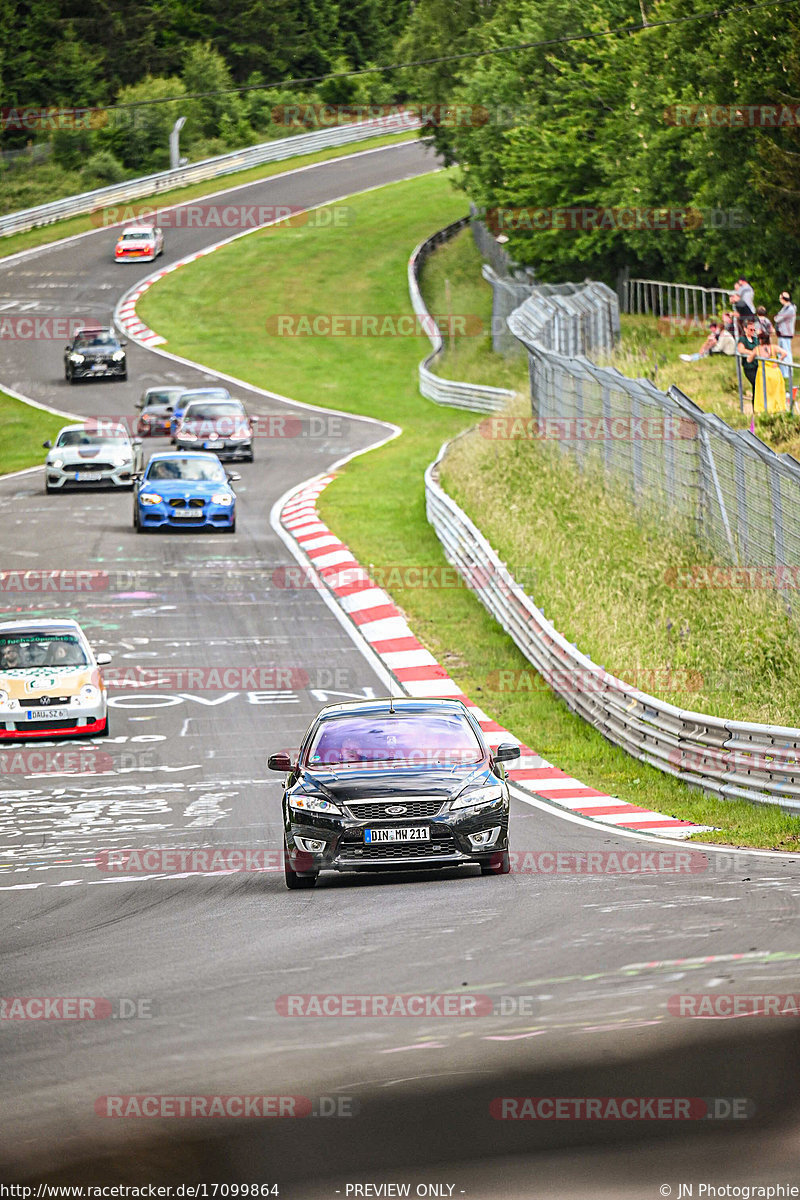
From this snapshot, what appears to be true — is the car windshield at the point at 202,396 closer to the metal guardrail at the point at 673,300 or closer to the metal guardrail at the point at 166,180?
the metal guardrail at the point at 673,300

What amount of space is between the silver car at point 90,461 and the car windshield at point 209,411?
3714 millimetres

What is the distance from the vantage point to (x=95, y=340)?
176 feet

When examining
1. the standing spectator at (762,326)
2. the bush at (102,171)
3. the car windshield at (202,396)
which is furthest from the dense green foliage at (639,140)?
the bush at (102,171)

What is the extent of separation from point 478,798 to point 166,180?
73.1 m

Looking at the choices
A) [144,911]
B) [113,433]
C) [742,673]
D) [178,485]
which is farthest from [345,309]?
[144,911]

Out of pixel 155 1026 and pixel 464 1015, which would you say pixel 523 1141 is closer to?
pixel 464 1015

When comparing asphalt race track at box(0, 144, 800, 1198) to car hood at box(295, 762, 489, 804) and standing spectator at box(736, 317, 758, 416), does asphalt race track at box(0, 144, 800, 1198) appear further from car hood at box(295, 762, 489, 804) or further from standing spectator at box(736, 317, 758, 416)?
standing spectator at box(736, 317, 758, 416)

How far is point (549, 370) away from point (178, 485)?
24.3 feet

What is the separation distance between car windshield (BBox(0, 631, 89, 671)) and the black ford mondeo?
830 cm

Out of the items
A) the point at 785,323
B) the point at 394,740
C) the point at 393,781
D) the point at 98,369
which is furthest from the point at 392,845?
the point at 98,369

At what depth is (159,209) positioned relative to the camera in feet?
257

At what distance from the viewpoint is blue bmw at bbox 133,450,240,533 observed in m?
32.1

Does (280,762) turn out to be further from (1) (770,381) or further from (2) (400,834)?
(1) (770,381)

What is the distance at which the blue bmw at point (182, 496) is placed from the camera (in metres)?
32.1
